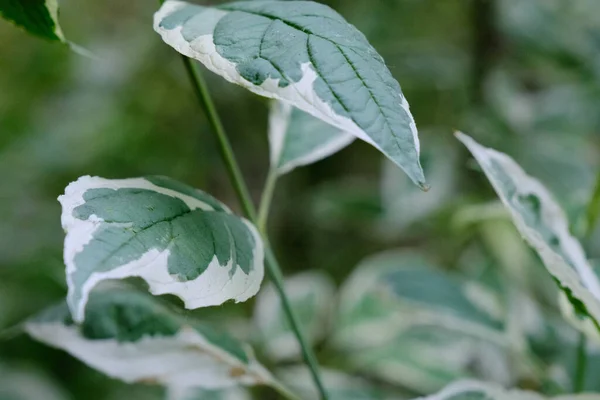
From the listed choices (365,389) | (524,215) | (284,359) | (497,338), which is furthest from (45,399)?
(524,215)

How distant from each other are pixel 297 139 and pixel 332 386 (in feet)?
1.15

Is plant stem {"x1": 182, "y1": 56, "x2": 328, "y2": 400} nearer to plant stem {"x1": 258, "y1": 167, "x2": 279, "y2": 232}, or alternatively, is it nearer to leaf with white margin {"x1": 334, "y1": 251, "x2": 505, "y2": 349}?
plant stem {"x1": 258, "y1": 167, "x2": 279, "y2": 232}

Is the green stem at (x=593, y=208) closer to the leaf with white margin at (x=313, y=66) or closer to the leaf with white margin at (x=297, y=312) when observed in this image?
the leaf with white margin at (x=313, y=66)

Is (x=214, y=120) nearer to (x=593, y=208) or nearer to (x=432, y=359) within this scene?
(x=593, y=208)

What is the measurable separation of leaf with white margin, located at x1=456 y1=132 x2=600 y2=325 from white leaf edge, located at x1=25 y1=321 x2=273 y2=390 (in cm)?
24

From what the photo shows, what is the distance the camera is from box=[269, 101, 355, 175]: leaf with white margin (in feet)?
1.78

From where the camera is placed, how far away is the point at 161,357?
50cm

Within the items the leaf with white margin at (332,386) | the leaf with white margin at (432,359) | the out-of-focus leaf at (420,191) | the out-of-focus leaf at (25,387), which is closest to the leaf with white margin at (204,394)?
the leaf with white margin at (332,386)

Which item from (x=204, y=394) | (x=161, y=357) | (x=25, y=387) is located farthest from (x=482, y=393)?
(x=25, y=387)

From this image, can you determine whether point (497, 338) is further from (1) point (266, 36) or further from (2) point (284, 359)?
(1) point (266, 36)

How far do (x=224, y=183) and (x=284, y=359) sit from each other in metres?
0.87

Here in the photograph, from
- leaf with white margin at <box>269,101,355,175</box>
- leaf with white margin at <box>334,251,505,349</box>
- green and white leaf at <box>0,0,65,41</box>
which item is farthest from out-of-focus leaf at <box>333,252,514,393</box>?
green and white leaf at <box>0,0,65,41</box>

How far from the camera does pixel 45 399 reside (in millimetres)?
868

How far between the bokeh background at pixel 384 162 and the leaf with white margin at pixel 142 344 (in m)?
0.28
